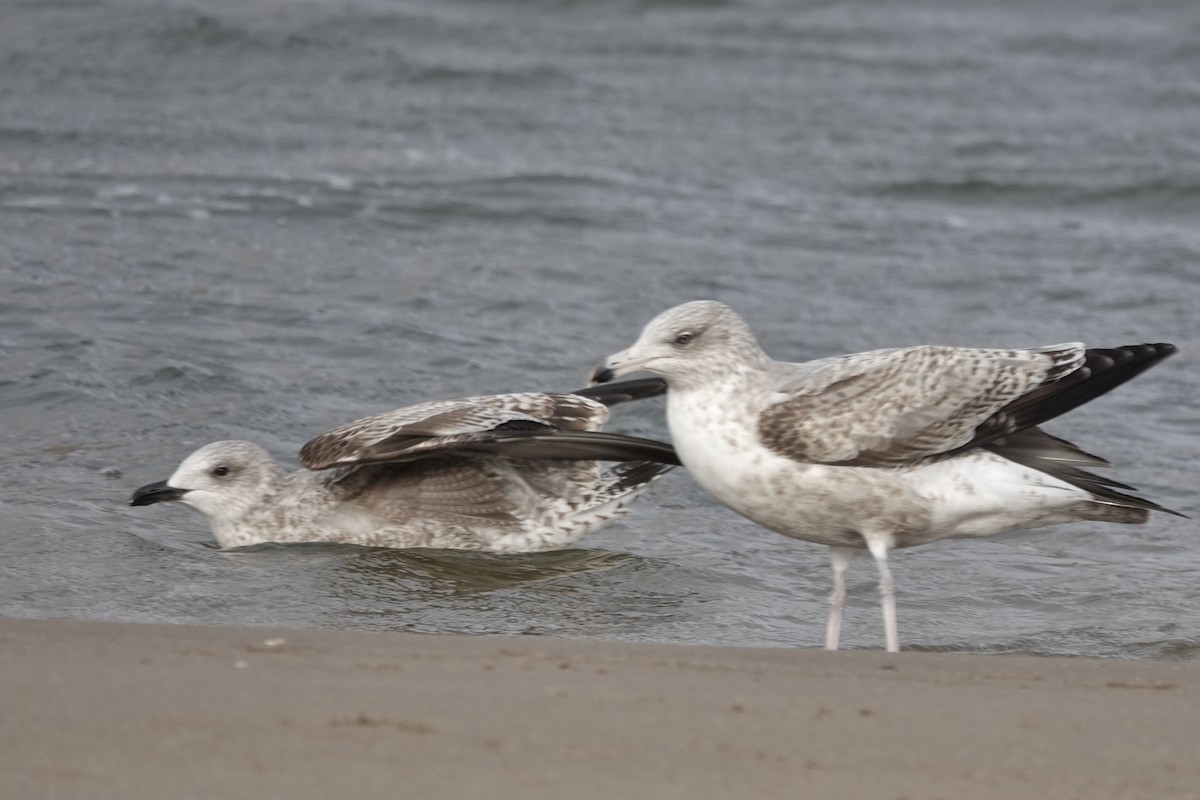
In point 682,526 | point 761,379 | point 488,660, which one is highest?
point 761,379

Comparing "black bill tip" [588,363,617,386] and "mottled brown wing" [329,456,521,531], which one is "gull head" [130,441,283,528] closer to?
"mottled brown wing" [329,456,521,531]

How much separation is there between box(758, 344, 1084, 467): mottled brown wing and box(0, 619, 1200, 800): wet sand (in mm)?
1066

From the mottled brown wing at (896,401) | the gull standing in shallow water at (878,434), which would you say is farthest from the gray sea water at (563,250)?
Result: the mottled brown wing at (896,401)

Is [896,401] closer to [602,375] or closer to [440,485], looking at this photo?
[602,375]

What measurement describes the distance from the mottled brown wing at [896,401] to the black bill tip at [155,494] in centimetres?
269

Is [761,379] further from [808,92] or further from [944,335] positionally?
[808,92]

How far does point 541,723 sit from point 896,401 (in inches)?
89.1

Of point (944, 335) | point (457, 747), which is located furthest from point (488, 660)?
point (944, 335)

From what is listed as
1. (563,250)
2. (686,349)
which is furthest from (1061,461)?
(563,250)

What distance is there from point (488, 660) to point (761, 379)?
1753 mm

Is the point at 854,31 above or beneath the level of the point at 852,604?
above

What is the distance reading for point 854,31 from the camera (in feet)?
63.6

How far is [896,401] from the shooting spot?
5504 millimetres

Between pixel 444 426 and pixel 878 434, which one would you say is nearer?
pixel 878 434
